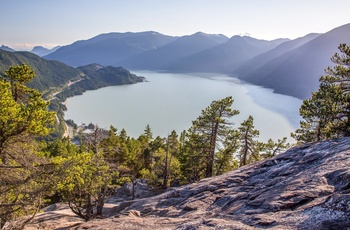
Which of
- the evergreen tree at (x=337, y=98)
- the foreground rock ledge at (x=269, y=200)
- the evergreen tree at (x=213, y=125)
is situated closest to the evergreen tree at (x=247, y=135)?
the evergreen tree at (x=213, y=125)

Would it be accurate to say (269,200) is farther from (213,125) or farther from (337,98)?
(213,125)

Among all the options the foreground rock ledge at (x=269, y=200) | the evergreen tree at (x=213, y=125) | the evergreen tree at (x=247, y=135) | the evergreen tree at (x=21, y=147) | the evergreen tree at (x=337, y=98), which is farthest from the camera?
the evergreen tree at (x=247, y=135)

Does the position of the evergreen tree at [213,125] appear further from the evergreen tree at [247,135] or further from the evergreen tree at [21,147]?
the evergreen tree at [21,147]

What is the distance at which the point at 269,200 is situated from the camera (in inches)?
484

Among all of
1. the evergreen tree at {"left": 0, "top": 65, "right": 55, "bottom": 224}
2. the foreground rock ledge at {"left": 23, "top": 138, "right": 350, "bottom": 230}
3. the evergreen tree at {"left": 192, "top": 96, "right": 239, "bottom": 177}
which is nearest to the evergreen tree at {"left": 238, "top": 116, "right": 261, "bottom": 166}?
the evergreen tree at {"left": 192, "top": 96, "right": 239, "bottom": 177}

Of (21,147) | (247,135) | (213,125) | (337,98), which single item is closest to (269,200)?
(21,147)

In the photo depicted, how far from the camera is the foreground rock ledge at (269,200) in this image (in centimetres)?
977

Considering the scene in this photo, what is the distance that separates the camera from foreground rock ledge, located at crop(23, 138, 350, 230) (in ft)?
32.1

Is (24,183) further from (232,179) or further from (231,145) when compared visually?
(231,145)

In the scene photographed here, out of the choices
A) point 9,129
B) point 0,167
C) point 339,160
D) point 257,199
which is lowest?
point 257,199

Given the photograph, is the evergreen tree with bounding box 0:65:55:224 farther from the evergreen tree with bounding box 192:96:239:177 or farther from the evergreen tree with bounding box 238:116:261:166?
the evergreen tree with bounding box 238:116:261:166

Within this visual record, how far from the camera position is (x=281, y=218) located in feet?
33.5

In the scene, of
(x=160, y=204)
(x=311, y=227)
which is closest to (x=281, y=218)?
(x=311, y=227)

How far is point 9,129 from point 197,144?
74.9 ft
